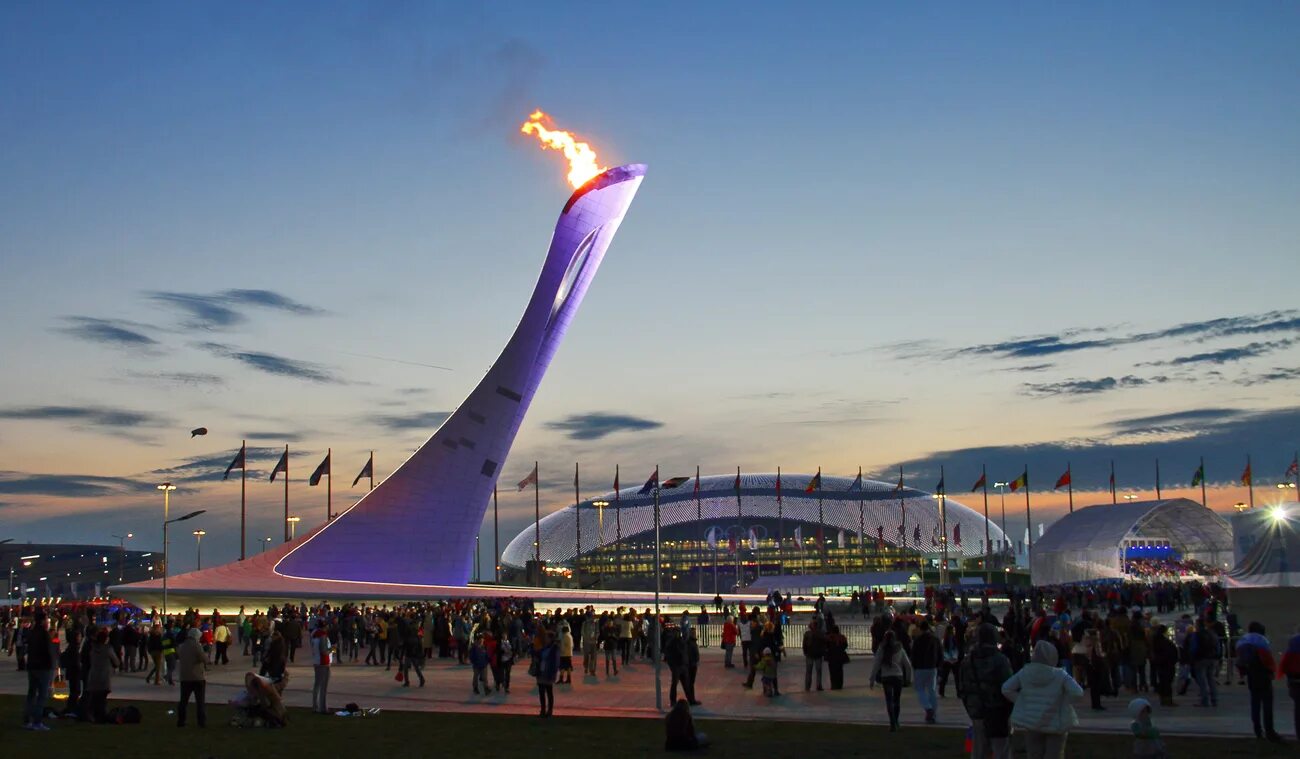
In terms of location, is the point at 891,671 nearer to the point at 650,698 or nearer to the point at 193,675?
the point at 650,698

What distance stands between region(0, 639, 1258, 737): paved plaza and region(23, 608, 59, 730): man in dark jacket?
4.36 m

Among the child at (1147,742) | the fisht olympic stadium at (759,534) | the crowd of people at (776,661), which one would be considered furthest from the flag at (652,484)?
the fisht olympic stadium at (759,534)

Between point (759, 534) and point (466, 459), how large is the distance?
3149 inches

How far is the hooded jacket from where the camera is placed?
860 centimetres

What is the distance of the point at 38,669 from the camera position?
1527 cm

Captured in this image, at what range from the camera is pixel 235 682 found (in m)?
24.0

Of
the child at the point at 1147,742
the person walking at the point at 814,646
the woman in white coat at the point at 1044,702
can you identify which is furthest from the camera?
the person walking at the point at 814,646

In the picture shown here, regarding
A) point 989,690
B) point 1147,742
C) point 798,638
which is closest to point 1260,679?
point 989,690

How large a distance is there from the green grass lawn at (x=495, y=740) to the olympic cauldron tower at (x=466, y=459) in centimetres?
2868

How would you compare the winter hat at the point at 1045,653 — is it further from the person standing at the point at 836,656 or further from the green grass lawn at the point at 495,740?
the person standing at the point at 836,656

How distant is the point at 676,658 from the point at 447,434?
3066 centimetres

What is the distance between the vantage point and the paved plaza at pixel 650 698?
16125 mm

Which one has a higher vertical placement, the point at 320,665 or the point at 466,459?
the point at 466,459

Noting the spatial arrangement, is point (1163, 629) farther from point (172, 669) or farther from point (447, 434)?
point (447, 434)
